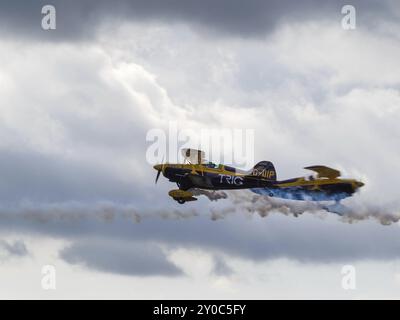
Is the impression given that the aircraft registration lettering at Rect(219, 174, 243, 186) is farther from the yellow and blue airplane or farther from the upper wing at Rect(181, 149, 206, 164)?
the upper wing at Rect(181, 149, 206, 164)

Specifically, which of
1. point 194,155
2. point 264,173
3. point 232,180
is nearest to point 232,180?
point 232,180

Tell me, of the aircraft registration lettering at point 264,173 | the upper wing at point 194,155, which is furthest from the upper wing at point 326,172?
the upper wing at point 194,155

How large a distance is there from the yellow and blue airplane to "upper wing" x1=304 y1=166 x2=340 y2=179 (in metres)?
3.52

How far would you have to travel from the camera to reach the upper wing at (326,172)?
87931mm

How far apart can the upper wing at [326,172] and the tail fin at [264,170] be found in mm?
8058

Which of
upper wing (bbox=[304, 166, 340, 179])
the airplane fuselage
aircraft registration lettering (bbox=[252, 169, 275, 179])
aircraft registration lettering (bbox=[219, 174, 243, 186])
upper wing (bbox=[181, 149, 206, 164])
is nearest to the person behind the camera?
upper wing (bbox=[304, 166, 340, 179])

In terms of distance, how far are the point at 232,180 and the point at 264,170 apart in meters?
3.39

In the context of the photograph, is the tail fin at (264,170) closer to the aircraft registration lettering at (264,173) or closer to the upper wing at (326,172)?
the aircraft registration lettering at (264,173)

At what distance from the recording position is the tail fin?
101m

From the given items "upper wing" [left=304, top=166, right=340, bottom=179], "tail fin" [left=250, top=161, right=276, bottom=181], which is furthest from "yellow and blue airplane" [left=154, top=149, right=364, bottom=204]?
"upper wing" [left=304, top=166, right=340, bottom=179]

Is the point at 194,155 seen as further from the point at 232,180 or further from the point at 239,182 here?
the point at 239,182

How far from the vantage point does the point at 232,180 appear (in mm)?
101125
